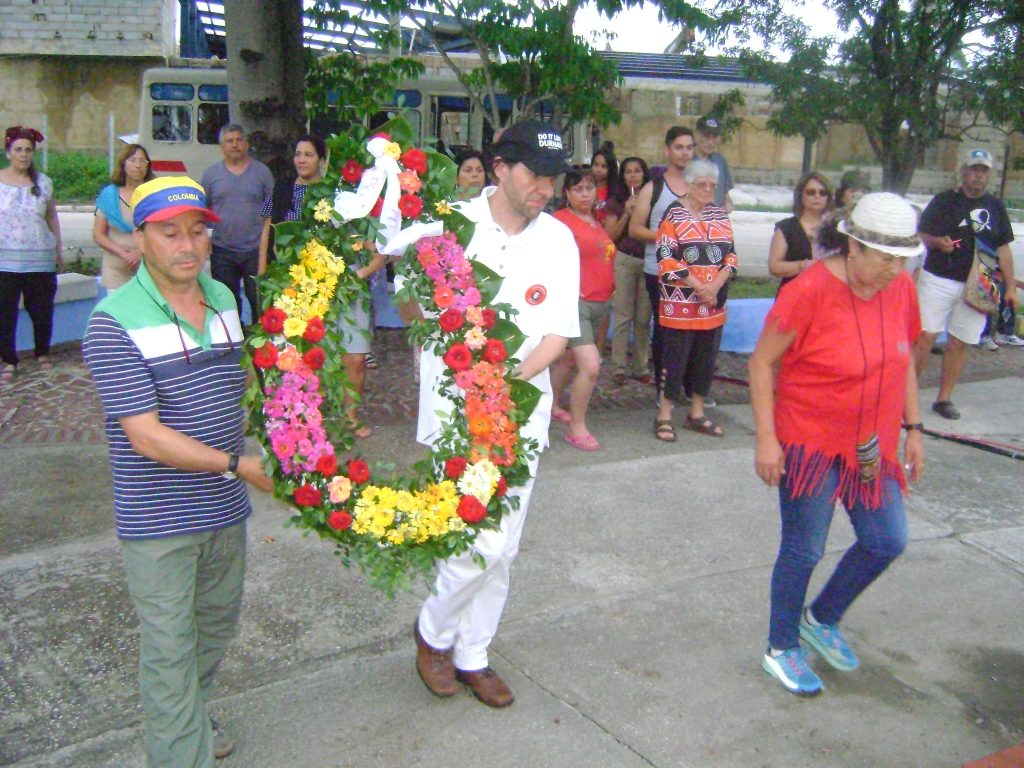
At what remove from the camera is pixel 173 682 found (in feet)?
9.37

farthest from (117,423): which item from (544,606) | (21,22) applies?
(21,22)

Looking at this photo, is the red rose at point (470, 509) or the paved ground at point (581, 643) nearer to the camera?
the red rose at point (470, 509)

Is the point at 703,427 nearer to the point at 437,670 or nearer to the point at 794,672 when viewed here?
the point at 794,672

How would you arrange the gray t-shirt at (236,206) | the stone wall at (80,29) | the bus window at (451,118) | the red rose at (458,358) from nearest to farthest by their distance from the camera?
1. the red rose at (458,358)
2. the gray t-shirt at (236,206)
3. the bus window at (451,118)
4. the stone wall at (80,29)

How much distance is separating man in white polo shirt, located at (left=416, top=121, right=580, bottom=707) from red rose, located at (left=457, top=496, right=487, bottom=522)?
0.91 feet

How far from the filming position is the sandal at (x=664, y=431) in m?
6.71

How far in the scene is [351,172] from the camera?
342 centimetres

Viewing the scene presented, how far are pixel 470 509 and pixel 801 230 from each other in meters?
4.62

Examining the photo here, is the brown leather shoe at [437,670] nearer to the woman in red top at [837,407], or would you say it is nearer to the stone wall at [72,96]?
the woman in red top at [837,407]

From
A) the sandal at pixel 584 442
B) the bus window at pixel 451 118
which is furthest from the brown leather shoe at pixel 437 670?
the bus window at pixel 451 118

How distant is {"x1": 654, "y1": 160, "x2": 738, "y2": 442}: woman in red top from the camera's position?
255 inches

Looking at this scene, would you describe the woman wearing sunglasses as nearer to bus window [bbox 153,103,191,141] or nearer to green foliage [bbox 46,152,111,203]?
bus window [bbox 153,103,191,141]

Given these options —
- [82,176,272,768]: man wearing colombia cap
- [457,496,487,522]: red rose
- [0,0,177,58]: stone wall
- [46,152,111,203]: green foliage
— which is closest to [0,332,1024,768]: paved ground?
[82,176,272,768]: man wearing colombia cap

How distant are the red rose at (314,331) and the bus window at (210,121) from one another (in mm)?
13937
